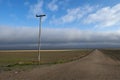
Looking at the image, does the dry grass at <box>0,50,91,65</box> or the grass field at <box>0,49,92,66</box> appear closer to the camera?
the grass field at <box>0,49,92,66</box>

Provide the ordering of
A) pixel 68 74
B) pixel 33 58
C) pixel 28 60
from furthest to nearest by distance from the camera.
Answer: pixel 33 58 → pixel 28 60 → pixel 68 74

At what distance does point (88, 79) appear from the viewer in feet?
50.9

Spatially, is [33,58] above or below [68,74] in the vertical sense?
below

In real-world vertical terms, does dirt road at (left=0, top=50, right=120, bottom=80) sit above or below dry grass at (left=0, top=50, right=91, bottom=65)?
above

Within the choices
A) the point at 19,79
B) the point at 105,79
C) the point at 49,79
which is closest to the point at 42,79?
the point at 49,79

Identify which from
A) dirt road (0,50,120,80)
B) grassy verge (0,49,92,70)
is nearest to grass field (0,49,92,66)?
grassy verge (0,49,92,70)

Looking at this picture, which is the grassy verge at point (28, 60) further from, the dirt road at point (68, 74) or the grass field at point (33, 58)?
the dirt road at point (68, 74)

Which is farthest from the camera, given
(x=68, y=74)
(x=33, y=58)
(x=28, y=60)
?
(x=33, y=58)

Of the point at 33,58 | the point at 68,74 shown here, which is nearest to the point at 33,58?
the point at 33,58

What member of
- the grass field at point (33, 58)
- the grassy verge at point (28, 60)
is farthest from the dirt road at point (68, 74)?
the grass field at point (33, 58)

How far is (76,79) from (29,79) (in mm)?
3041

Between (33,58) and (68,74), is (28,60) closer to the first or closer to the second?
(33,58)

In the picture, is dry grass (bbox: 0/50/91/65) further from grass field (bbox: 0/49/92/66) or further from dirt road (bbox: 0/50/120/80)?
dirt road (bbox: 0/50/120/80)

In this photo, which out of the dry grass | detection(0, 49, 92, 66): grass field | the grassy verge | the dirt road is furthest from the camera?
the dry grass
